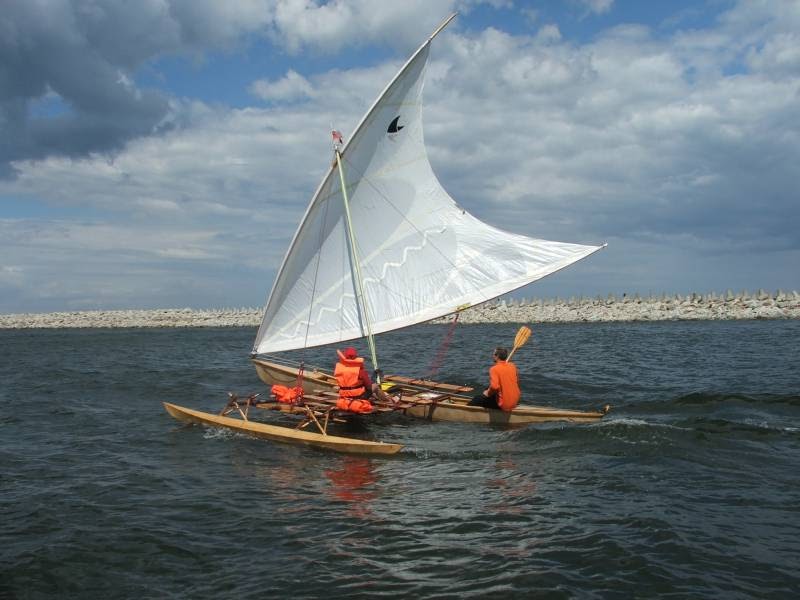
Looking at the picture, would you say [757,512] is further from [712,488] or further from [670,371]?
[670,371]

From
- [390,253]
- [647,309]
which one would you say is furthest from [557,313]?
[390,253]

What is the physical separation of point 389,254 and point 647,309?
54.0 metres

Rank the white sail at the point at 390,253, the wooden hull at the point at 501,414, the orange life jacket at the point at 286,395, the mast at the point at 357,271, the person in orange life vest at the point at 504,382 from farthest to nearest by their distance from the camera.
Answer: the white sail at the point at 390,253
the mast at the point at 357,271
the orange life jacket at the point at 286,395
the wooden hull at the point at 501,414
the person in orange life vest at the point at 504,382

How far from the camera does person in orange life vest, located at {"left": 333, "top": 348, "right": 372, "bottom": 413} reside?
15.6 m

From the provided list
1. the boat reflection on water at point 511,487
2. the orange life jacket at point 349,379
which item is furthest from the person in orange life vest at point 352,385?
the boat reflection on water at point 511,487

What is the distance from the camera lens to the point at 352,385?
15.6m

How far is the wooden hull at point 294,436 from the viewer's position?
14222 millimetres

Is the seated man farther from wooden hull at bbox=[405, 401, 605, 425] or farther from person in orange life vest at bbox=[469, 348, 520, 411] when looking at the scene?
person in orange life vest at bbox=[469, 348, 520, 411]

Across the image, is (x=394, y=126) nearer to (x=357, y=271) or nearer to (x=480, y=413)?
(x=357, y=271)

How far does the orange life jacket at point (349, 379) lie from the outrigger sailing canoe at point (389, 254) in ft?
7.08

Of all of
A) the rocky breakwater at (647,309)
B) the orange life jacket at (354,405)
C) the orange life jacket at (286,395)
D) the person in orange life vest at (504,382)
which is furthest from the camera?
the rocky breakwater at (647,309)

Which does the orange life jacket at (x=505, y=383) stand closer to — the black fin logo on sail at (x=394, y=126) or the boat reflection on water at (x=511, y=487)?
the boat reflection on water at (x=511, y=487)

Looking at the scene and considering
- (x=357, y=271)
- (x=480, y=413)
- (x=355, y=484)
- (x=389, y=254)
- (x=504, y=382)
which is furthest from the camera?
(x=389, y=254)

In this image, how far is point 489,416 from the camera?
1658 centimetres
